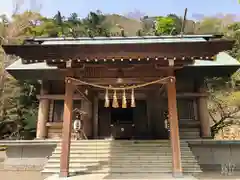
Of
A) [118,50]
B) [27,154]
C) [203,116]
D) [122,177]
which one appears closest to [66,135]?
[122,177]

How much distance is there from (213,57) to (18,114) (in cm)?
1416

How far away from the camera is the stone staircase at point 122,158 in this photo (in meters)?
6.98

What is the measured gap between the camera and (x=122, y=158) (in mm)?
7523

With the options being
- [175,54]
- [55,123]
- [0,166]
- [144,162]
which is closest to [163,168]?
[144,162]

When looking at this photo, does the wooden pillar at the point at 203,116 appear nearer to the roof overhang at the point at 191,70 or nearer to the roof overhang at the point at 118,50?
the roof overhang at the point at 191,70

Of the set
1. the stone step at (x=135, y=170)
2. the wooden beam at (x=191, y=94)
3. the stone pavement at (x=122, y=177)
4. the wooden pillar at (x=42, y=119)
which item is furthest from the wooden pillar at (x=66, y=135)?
the wooden beam at (x=191, y=94)

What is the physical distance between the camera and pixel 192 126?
32.9 ft

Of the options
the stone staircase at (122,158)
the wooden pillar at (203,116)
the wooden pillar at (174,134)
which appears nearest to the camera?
the wooden pillar at (174,134)

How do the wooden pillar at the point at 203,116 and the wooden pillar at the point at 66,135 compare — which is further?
the wooden pillar at the point at 203,116

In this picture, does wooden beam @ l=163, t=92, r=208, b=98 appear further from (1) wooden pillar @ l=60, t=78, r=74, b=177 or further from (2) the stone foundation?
(2) the stone foundation

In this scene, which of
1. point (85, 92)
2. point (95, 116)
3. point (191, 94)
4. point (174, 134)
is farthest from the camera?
point (95, 116)

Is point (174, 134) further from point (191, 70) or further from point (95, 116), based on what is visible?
point (95, 116)

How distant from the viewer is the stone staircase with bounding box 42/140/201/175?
6.98 m

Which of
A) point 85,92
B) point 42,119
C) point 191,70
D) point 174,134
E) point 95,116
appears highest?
point 191,70
